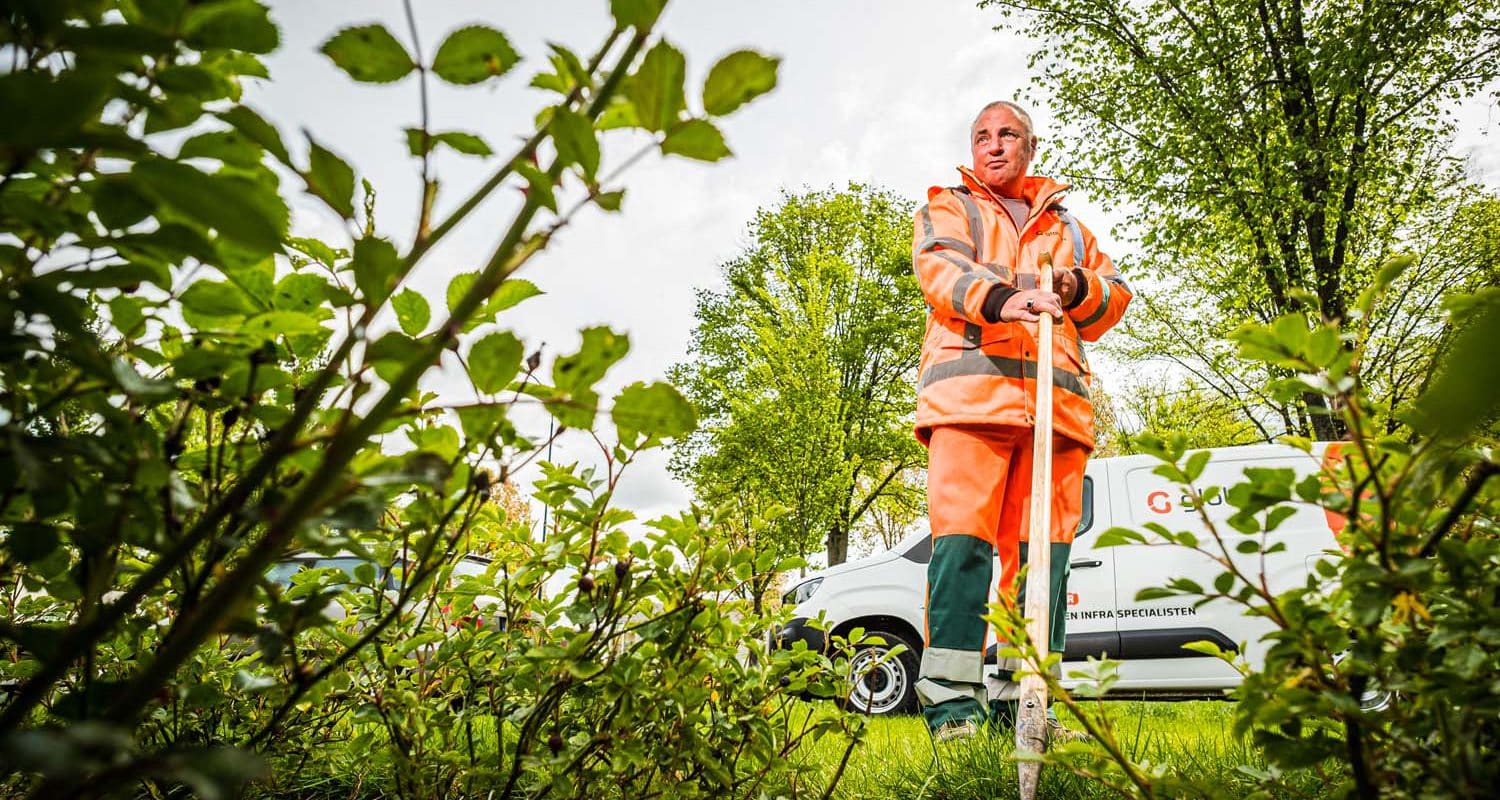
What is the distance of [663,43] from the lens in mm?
442

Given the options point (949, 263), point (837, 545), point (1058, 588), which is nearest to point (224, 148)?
point (949, 263)

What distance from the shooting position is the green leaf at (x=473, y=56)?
50 centimetres

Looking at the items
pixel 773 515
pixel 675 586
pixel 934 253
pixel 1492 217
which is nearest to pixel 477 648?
pixel 675 586

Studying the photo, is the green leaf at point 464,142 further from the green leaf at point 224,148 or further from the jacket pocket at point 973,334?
the jacket pocket at point 973,334

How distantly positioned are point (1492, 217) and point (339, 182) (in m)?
19.8

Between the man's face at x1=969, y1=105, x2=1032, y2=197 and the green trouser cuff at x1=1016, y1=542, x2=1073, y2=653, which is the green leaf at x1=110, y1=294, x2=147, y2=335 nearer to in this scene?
the green trouser cuff at x1=1016, y1=542, x2=1073, y2=653

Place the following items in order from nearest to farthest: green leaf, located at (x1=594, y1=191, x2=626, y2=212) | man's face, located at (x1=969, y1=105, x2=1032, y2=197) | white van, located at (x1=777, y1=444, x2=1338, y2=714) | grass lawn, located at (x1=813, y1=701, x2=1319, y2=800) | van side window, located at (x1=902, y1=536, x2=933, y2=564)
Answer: green leaf, located at (x1=594, y1=191, x2=626, y2=212)
grass lawn, located at (x1=813, y1=701, x2=1319, y2=800)
man's face, located at (x1=969, y1=105, x2=1032, y2=197)
white van, located at (x1=777, y1=444, x2=1338, y2=714)
van side window, located at (x1=902, y1=536, x2=933, y2=564)

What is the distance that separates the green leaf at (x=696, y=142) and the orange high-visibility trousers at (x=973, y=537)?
7.93ft

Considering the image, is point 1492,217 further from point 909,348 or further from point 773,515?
point 773,515

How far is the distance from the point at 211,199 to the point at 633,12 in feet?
0.74

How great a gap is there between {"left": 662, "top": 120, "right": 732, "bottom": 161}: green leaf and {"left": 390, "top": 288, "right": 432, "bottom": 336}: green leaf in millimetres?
373

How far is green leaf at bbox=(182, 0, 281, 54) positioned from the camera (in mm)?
452

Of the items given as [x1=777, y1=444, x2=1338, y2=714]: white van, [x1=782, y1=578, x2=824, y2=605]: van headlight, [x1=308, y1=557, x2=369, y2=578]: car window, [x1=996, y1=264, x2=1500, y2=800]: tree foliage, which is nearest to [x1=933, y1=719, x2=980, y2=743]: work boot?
[x1=996, y1=264, x2=1500, y2=800]: tree foliage

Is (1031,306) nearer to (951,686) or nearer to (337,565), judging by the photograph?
(951,686)
